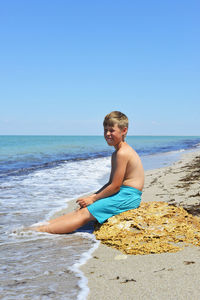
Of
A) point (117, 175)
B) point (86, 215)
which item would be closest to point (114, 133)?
point (117, 175)

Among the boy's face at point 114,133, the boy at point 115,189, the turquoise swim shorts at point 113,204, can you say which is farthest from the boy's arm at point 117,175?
the boy's face at point 114,133

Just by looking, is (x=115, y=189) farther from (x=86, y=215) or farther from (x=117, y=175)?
(x=86, y=215)

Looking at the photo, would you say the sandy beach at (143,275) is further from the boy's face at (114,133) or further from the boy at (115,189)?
the boy's face at (114,133)

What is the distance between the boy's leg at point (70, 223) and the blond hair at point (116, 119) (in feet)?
4.69

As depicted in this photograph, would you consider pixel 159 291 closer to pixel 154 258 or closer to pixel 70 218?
pixel 154 258

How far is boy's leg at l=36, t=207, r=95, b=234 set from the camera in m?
4.39

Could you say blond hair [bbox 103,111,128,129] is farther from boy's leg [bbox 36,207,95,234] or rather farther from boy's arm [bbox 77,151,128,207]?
boy's leg [bbox 36,207,95,234]

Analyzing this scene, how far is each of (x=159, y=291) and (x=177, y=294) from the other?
0.52 ft

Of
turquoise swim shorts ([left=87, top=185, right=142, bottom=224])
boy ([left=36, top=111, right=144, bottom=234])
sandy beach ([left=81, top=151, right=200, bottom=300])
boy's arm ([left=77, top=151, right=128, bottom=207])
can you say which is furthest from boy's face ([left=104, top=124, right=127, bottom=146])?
sandy beach ([left=81, top=151, right=200, bottom=300])

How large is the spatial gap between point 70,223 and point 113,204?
2.54 feet

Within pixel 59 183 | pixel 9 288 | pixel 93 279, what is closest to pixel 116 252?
pixel 93 279

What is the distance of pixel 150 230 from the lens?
3945 millimetres

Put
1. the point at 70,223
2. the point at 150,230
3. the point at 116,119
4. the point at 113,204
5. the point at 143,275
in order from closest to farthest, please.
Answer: the point at 143,275 < the point at 150,230 < the point at 116,119 < the point at 113,204 < the point at 70,223

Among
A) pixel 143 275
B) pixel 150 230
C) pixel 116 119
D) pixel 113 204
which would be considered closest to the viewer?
pixel 143 275
